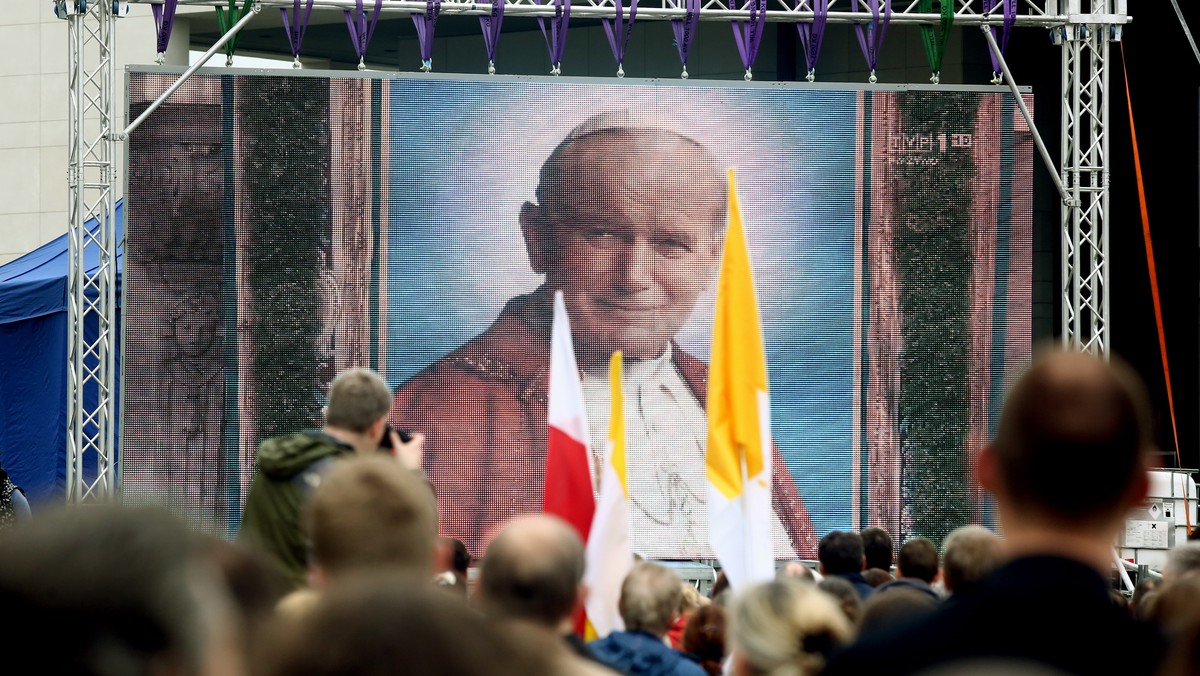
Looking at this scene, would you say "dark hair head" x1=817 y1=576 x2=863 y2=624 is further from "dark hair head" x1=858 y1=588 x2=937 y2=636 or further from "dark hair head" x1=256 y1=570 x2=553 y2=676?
"dark hair head" x1=256 y1=570 x2=553 y2=676

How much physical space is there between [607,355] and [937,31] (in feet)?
12.2

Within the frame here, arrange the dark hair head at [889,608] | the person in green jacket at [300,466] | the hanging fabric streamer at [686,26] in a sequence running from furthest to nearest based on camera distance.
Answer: the hanging fabric streamer at [686,26]
the person in green jacket at [300,466]
the dark hair head at [889,608]

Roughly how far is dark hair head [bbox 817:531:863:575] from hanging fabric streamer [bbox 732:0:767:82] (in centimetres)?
583

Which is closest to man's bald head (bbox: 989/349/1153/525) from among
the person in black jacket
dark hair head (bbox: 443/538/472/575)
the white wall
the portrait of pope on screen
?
the person in black jacket

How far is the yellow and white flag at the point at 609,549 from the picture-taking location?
17.6 ft

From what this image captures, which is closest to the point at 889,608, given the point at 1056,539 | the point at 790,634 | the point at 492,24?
the point at 790,634

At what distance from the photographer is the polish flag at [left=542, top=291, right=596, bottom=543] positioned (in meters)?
5.89

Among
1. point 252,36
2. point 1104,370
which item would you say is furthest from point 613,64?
point 1104,370

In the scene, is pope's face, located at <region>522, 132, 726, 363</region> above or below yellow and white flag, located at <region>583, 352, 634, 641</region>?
above

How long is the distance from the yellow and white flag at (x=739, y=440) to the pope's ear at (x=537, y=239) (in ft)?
20.6

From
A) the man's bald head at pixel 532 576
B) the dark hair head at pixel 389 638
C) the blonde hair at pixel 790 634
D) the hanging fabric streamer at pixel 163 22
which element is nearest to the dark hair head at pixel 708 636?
the blonde hair at pixel 790 634

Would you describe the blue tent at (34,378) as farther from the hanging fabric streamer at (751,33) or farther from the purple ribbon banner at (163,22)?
the hanging fabric streamer at (751,33)

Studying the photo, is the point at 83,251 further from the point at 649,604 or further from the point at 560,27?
the point at 649,604

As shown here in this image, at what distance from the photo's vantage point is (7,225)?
21.4 meters
